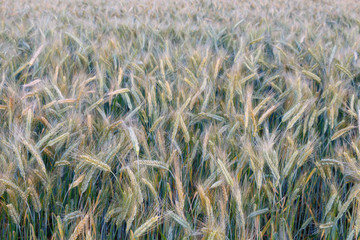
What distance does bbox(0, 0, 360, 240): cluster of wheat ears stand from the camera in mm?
863

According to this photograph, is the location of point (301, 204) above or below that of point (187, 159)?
below

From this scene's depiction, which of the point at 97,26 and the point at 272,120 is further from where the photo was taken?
the point at 97,26

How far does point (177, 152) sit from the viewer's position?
106cm

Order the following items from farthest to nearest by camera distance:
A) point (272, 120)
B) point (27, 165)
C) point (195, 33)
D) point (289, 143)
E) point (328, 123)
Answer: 1. point (195, 33)
2. point (272, 120)
3. point (328, 123)
4. point (289, 143)
5. point (27, 165)

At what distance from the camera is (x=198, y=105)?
1309mm

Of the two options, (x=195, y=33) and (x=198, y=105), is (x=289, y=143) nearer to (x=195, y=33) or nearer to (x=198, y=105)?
(x=198, y=105)

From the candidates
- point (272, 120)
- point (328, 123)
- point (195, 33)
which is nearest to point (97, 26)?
point (195, 33)

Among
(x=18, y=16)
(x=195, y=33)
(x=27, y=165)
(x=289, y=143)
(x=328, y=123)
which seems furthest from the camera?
(x=18, y=16)

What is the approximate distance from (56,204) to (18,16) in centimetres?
253

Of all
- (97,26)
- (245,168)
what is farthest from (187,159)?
(97,26)

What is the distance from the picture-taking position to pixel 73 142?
1017 millimetres

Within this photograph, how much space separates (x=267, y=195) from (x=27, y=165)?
654 mm

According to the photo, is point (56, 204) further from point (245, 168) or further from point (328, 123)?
point (328, 123)

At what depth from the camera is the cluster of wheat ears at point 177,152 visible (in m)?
0.86
